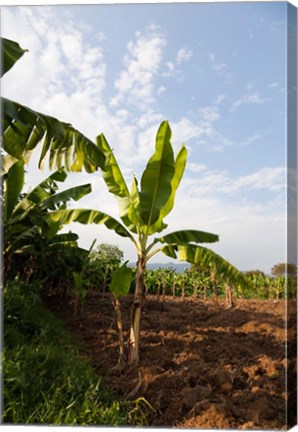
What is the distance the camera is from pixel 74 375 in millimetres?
2236

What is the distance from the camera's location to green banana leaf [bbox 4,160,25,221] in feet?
9.88

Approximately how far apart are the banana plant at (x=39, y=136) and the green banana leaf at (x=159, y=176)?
273 millimetres

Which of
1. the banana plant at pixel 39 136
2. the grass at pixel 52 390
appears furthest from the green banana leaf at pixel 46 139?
the grass at pixel 52 390

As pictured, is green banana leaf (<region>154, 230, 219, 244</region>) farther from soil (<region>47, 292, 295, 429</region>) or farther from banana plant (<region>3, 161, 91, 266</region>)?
banana plant (<region>3, 161, 91, 266</region>)

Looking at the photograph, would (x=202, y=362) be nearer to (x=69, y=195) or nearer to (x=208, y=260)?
(x=208, y=260)

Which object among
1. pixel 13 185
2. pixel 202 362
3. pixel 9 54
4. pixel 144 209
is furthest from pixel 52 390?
pixel 9 54

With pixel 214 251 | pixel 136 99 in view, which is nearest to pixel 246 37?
pixel 136 99

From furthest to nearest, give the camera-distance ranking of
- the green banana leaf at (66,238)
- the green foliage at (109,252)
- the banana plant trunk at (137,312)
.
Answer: the green banana leaf at (66,238), the green foliage at (109,252), the banana plant trunk at (137,312)

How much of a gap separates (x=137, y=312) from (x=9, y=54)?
5.00 ft

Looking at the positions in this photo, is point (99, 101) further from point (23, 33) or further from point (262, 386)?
point (262, 386)

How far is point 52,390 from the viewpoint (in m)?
2.11

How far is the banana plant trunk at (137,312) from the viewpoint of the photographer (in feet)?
8.28

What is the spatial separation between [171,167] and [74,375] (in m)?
1.18

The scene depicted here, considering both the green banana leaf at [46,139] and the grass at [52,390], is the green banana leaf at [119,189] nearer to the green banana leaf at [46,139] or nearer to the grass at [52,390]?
the green banana leaf at [46,139]
